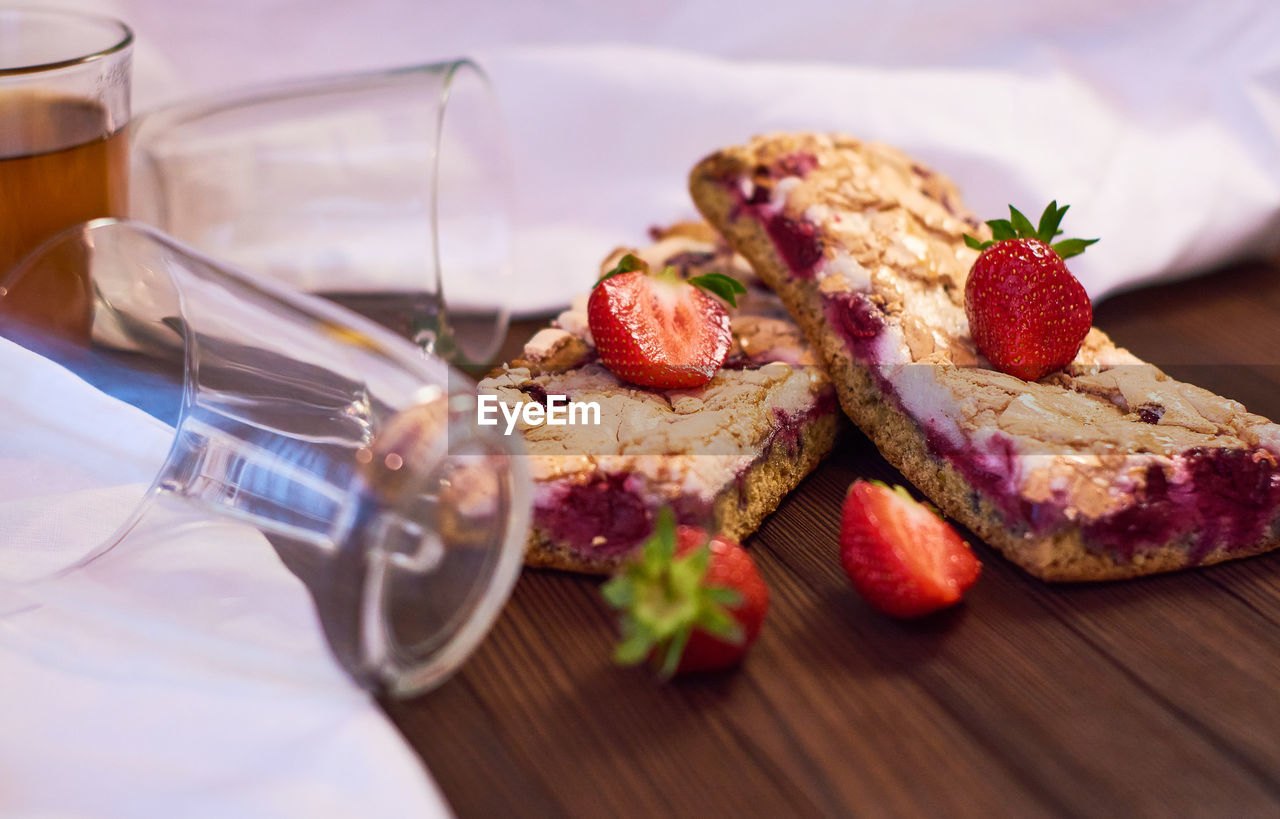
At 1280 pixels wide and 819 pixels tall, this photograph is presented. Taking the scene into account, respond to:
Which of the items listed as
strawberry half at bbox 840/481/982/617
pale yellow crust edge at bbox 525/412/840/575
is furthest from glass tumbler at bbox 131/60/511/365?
strawberry half at bbox 840/481/982/617

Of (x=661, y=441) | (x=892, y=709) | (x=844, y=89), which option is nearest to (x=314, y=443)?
(x=661, y=441)

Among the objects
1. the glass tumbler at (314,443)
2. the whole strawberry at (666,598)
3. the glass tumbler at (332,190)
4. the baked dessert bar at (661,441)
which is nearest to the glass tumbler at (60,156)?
the glass tumbler at (314,443)

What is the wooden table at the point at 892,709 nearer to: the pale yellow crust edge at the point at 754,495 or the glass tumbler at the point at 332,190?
the pale yellow crust edge at the point at 754,495

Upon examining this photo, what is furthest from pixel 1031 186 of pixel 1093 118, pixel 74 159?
pixel 74 159

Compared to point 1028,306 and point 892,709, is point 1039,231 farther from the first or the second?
point 892,709

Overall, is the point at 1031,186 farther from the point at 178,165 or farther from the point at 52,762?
the point at 52,762
